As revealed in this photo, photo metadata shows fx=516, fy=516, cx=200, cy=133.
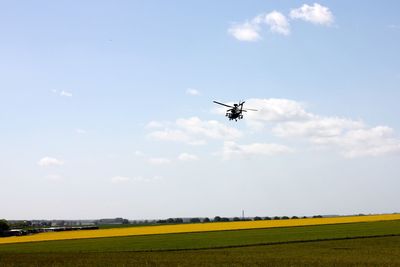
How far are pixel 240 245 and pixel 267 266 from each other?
802 inches

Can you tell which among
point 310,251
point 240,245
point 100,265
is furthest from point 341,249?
point 100,265

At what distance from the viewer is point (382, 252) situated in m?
37.1

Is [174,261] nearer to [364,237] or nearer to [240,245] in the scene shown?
[240,245]

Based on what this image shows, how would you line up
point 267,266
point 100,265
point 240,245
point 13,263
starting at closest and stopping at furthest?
1. point 267,266
2. point 100,265
3. point 13,263
4. point 240,245

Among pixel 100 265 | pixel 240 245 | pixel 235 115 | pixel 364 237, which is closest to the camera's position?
pixel 100 265

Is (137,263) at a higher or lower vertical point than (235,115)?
lower

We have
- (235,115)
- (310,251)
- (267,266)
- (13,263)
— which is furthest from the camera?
(235,115)

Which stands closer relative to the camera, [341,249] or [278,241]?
[341,249]

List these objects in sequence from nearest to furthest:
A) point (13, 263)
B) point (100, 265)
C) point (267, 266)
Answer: point (267, 266), point (100, 265), point (13, 263)

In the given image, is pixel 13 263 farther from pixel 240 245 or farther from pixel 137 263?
pixel 240 245

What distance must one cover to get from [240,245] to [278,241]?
478 centimetres

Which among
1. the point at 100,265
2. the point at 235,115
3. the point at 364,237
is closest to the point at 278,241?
the point at 364,237

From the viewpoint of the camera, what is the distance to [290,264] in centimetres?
3056

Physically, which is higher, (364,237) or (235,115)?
(235,115)
